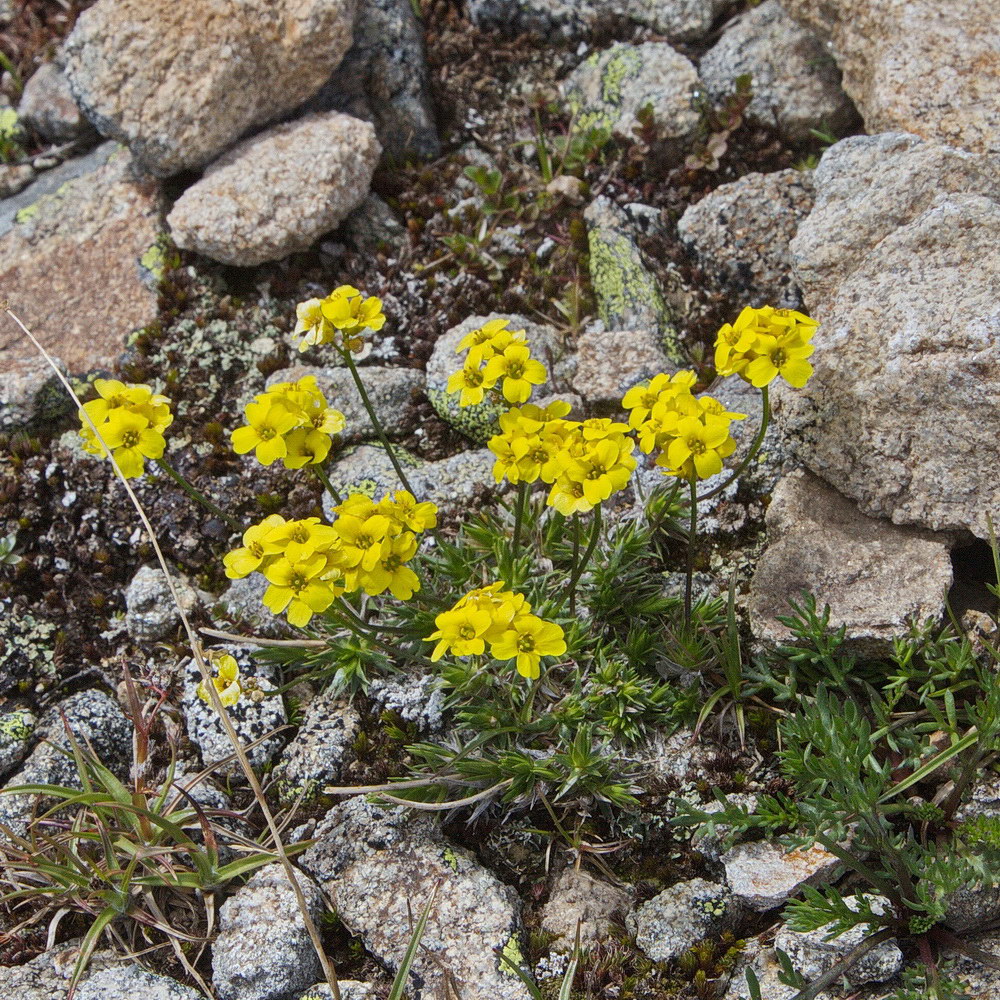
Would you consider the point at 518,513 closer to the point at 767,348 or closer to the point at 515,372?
the point at 515,372

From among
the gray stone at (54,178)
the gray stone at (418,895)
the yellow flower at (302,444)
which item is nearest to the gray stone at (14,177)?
the gray stone at (54,178)

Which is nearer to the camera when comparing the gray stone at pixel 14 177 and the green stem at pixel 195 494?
the green stem at pixel 195 494

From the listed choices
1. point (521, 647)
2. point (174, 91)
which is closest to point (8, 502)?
point (174, 91)

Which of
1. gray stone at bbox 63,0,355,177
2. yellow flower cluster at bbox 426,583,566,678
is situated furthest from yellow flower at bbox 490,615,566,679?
gray stone at bbox 63,0,355,177

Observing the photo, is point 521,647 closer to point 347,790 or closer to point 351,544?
point 351,544

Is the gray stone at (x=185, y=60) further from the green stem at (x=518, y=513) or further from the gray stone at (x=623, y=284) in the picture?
the green stem at (x=518, y=513)
